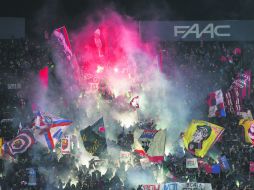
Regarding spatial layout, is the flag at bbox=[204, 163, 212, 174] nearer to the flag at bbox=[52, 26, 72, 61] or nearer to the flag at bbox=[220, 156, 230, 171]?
the flag at bbox=[220, 156, 230, 171]

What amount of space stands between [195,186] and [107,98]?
273 inches

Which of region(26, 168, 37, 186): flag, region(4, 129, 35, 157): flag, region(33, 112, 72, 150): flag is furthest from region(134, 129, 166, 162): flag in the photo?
region(26, 168, 37, 186): flag

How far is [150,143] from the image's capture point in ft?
60.4

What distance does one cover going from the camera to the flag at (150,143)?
18.1 m

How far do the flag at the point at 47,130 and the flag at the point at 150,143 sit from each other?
3.01 metres

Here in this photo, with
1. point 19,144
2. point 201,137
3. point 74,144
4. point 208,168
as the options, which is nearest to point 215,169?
point 208,168

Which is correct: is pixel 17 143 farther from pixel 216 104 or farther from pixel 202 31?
pixel 202 31

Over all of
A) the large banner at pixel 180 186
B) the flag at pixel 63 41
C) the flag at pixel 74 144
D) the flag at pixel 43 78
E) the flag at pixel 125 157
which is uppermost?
the flag at pixel 63 41

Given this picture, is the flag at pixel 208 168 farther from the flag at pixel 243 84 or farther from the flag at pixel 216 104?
the flag at pixel 243 84

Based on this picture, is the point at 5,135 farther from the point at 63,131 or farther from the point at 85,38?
the point at 85,38

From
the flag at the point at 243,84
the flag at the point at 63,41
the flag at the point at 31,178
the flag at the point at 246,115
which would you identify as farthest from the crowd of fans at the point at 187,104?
the flag at the point at 63,41

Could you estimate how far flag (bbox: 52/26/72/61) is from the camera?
71.6ft

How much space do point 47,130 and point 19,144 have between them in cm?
120

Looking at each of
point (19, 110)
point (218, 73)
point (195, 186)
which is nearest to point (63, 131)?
point (19, 110)
